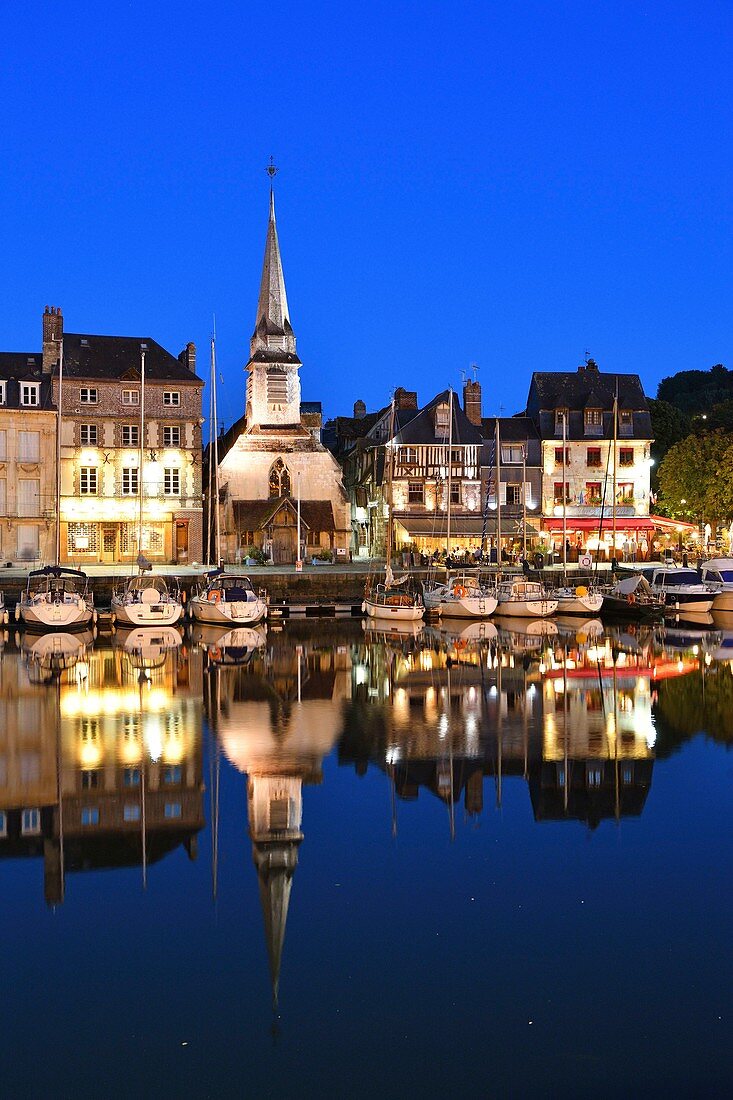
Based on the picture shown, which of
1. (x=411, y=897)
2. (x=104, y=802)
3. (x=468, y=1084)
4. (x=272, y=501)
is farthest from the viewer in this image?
(x=272, y=501)

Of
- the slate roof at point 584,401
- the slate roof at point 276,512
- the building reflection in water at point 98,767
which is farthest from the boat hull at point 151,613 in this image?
the slate roof at point 584,401

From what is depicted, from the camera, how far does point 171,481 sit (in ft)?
187

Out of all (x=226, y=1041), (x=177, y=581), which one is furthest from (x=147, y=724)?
(x=177, y=581)

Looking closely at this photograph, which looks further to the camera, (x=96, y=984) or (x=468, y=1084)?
(x=96, y=984)

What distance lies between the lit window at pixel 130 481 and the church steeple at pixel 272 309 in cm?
1194

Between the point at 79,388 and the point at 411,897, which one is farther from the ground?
the point at 79,388

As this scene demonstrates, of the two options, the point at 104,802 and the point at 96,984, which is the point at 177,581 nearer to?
the point at 104,802

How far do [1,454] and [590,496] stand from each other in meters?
35.6

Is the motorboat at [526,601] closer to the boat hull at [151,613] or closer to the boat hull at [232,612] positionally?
the boat hull at [232,612]

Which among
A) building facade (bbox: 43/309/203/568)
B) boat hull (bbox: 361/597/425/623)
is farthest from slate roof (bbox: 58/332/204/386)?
boat hull (bbox: 361/597/425/623)

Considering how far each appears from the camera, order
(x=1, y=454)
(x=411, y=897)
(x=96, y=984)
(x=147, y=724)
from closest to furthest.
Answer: (x=96, y=984) → (x=411, y=897) → (x=147, y=724) → (x=1, y=454)

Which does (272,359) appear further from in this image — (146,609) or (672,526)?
(672,526)

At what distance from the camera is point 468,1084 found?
752cm

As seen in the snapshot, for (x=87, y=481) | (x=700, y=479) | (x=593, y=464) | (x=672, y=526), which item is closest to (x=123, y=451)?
(x=87, y=481)
